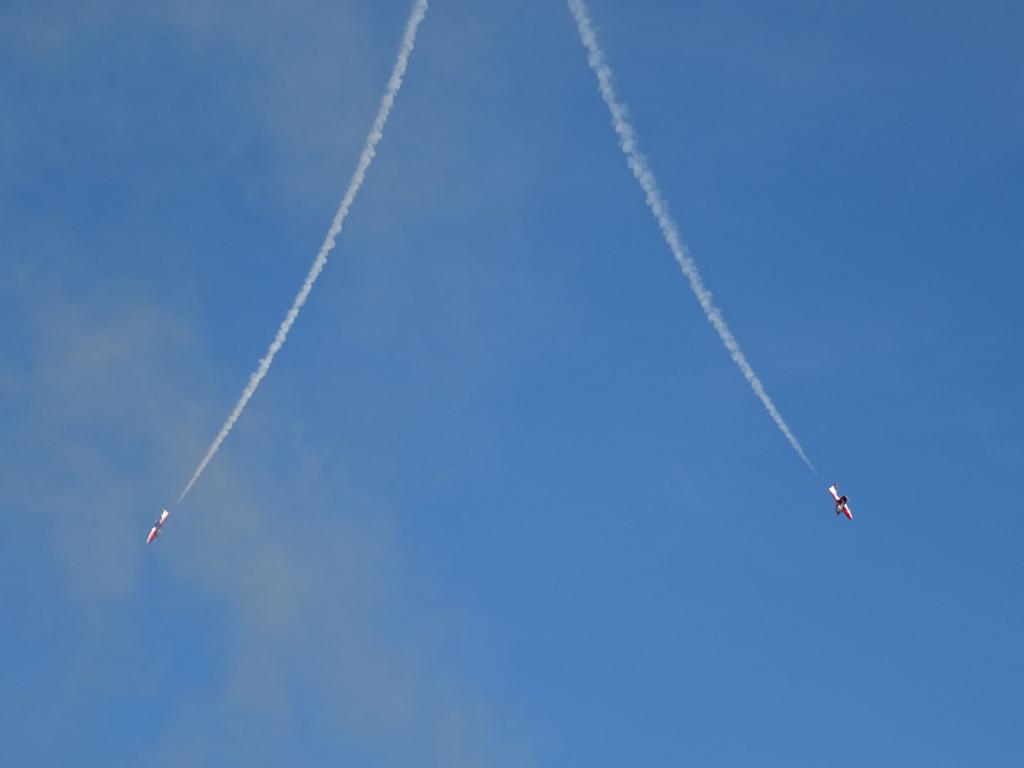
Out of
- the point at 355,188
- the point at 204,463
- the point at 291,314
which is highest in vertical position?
the point at 355,188

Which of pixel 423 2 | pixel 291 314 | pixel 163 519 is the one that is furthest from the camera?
pixel 163 519

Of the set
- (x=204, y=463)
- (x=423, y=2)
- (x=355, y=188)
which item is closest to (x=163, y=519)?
(x=204, y=463)

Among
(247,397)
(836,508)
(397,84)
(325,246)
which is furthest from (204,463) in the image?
(836,508)

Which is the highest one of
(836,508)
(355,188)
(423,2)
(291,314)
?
(423,2)

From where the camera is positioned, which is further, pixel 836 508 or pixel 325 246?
pixel 836 508

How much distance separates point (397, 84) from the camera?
114062 mm

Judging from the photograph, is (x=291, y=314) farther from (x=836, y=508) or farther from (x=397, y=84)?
(x=836, y=508)

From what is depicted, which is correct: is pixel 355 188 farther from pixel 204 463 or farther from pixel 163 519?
pixel 163 519

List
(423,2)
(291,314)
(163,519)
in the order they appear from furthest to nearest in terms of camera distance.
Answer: (163,519), (291,314), (423,2)

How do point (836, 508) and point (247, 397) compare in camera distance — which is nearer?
point (247, 397)

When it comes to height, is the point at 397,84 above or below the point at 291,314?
above

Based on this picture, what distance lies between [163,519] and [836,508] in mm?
48553

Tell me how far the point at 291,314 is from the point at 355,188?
1073 centimetres

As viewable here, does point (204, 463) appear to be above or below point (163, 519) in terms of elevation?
above
